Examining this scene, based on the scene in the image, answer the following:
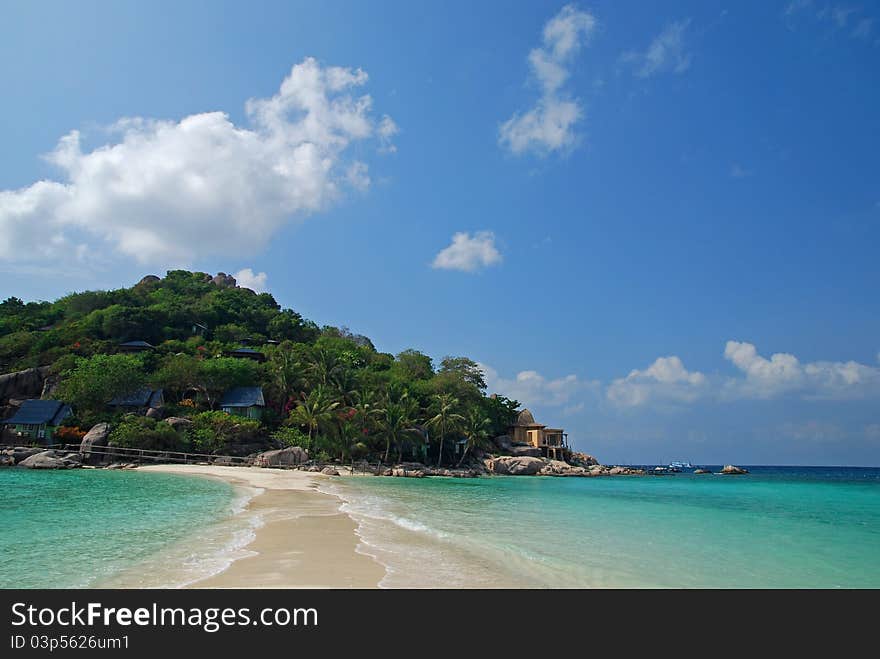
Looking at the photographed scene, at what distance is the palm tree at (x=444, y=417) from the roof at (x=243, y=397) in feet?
49.5

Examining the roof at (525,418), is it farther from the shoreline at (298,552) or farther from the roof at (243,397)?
the shoreline at (298,552)

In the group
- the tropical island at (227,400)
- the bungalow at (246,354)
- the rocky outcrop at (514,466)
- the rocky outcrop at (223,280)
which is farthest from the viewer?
the rocky outcrop at (223,280)

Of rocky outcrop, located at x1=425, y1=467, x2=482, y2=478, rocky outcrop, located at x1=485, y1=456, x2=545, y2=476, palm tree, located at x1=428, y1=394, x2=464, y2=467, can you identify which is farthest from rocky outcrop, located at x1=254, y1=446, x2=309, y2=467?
rocky outcrop, located at x1=485, y1=456, x2=545, y2=476

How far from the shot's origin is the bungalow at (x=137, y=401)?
1572 inches

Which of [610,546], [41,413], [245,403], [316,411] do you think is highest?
[245,403]

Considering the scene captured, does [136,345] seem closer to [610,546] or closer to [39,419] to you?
[39,419]

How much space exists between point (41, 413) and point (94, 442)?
22.9 feet

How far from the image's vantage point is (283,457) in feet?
120

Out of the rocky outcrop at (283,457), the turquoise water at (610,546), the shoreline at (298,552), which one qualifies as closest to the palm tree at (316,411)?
the rocky outcrop at (283,457)

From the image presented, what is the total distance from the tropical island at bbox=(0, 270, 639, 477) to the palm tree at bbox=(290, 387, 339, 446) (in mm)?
112

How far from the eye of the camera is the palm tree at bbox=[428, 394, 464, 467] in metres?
47.6

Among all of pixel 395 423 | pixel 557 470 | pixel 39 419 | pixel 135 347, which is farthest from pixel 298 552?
pixel 557 470
